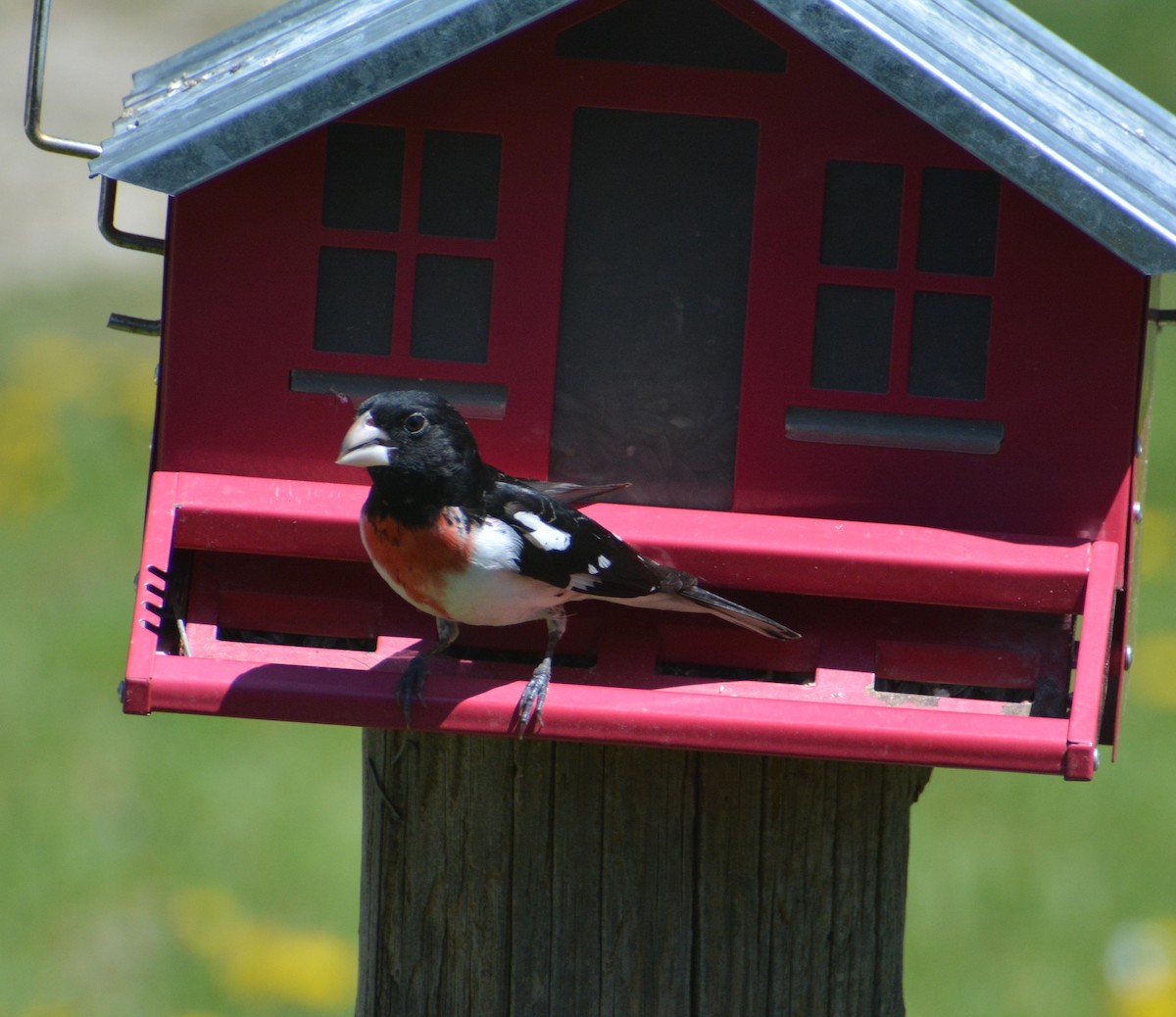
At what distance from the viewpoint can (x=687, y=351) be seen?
3443 mm

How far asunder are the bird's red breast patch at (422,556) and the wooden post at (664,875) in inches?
12.1

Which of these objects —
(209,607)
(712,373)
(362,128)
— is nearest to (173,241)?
(362,128)

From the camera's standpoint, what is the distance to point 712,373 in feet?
11.3

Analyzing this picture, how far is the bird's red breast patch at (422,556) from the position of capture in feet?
9.80

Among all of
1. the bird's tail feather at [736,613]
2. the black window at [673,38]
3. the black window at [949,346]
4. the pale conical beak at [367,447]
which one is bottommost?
the bird's tail feather at [736,613]

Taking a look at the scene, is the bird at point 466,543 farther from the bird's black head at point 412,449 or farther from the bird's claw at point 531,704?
the bird's claw at point 531,704

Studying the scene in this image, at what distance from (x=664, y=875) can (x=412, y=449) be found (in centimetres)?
89

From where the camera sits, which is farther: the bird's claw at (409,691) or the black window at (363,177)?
the black window at (363,177)

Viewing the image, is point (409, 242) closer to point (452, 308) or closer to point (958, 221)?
point (452, 308)

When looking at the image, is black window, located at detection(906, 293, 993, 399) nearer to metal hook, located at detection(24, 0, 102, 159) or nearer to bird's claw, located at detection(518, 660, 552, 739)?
bird's claw, located at detection(518, 660, 552, 739)

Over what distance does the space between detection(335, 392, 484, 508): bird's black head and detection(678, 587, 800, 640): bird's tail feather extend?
1.44 feet

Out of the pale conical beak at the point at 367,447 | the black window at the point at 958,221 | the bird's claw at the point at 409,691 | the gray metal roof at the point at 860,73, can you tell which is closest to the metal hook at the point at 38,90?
the gray metal roof at the point at 860,73

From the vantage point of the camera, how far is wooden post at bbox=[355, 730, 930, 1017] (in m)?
3.12

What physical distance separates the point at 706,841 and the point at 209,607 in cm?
102
